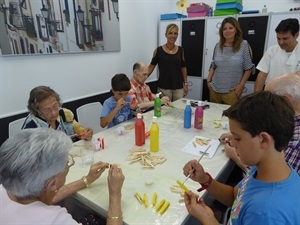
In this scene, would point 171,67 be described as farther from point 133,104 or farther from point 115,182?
point 115,182

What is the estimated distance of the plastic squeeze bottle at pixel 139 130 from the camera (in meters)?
1.49

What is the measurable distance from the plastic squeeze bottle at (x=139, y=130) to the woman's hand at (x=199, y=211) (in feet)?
2.20

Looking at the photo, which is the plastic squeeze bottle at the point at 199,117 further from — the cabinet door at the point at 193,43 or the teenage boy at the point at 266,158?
the cabinet door at the point at 193,43

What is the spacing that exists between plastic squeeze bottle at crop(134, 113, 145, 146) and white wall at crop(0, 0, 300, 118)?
151cm

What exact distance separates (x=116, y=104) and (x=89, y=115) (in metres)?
0.49

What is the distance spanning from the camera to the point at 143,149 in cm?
147

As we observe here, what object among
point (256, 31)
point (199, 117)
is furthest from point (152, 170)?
point (256, 31)

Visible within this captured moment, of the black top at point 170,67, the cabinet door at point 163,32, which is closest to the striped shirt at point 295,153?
the black top at point 170,67

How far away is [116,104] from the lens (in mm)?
2010

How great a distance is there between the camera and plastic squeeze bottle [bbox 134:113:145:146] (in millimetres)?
1494

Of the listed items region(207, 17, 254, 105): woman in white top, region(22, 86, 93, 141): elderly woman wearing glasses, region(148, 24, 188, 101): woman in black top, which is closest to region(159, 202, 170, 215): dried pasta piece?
region(22, 86, 93, 141): elderly woman wearing glasses

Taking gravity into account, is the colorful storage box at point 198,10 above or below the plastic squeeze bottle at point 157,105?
above

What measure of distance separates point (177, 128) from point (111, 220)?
1.11 metres

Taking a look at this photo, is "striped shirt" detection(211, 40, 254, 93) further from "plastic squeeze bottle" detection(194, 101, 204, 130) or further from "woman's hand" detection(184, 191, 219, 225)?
"woman's hand" detection(184, 191, 219, 225)
